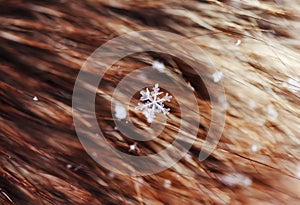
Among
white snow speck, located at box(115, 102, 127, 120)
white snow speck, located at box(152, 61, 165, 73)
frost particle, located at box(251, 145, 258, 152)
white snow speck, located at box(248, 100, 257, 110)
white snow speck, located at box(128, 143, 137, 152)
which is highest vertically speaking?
white snow speck, located at box(152, 61, 165, 73)

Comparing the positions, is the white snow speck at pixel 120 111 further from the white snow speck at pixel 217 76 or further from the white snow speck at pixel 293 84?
the white snow speck at pixel 293 84

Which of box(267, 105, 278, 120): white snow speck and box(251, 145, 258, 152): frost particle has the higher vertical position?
box(267, 105, 278, 120): white snow speck

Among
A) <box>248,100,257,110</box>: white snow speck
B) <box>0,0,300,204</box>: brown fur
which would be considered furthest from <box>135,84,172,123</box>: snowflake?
<box>248,100,257,110</box>: white snow speck

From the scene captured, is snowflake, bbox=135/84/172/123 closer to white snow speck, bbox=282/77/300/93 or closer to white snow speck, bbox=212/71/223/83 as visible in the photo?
white snow speck, bbox=212/71/223/83

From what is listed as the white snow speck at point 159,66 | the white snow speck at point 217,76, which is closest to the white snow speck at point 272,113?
the white snow speck at point 217,76

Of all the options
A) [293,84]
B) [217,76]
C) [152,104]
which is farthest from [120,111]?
[293,84]

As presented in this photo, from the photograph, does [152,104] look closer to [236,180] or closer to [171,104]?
[171,104]
